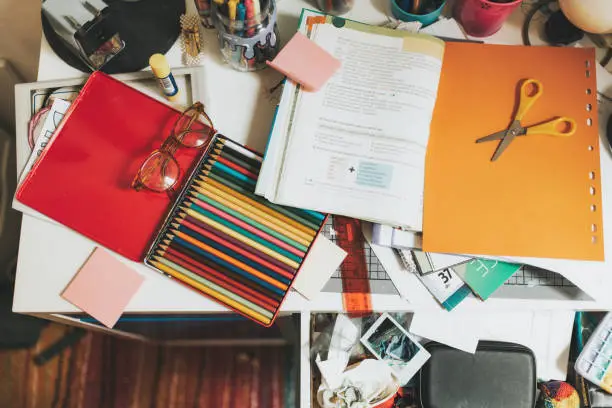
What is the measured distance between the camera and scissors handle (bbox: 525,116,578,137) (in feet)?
2.57

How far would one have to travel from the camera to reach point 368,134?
29.8 inches

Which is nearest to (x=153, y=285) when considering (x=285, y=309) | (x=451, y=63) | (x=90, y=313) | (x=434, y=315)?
(x=90, y=313)

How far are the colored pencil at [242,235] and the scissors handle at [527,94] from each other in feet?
1.41

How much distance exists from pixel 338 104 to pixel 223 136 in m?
0.19

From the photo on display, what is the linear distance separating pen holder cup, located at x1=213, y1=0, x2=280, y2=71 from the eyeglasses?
101mm

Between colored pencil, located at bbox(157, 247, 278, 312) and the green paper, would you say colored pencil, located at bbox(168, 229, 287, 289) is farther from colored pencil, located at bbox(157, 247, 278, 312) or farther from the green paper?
the green paper

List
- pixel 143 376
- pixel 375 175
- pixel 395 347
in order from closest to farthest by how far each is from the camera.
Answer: pixel 375 175 → pixel 395 347 → pixel 143 376

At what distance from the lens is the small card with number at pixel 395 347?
0.85 meters

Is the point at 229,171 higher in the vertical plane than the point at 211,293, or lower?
higher

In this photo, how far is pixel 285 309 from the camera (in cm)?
78

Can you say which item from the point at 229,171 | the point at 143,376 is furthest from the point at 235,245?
the point at 143,376

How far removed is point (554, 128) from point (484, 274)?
261 mm

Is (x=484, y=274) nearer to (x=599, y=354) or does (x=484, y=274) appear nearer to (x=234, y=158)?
(x=599, y=354)

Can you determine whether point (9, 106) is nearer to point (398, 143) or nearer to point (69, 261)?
point (69, 261)
